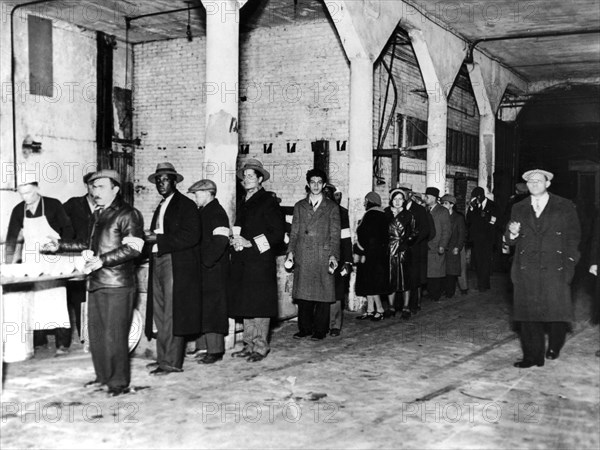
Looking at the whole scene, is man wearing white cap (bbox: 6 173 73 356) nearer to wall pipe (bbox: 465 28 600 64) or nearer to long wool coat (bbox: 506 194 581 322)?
long wool coat (bbox: 506 194 581 322)

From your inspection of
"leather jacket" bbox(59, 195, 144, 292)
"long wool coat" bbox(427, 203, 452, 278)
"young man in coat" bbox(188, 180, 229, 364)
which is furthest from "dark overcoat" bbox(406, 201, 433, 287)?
"leather jacket" bbox(59, 195, 144, 292)

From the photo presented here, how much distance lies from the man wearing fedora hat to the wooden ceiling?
5.96m

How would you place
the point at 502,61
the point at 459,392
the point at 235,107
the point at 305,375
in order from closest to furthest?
the point at 459,392, the point at 305,375, the point at 235,107, the point at 502,61

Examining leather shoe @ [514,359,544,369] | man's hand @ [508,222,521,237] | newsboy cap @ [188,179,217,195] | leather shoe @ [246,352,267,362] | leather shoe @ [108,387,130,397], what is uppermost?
newsboy cap @ [188,179,217,195]

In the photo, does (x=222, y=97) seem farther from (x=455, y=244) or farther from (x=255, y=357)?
(x=455, y=244)

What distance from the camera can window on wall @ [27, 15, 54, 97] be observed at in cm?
1157

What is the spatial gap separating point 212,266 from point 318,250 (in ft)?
5.34

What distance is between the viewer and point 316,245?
7840mm

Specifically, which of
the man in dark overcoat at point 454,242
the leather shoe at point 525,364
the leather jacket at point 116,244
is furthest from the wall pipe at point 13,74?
the leather shoe at point 525,364

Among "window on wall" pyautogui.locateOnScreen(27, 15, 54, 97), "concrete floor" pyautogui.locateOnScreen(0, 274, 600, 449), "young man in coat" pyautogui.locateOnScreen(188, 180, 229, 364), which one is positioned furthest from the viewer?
"window on wall" pyautogui.locateOnScreen(27, 15, 54, 97)

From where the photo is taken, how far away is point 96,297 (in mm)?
5527

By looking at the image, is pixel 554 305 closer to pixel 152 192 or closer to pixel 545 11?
pixel 545 11

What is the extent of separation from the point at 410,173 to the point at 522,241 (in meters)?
7.29

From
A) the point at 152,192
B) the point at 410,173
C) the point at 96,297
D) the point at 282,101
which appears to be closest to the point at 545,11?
the point at 410,173
